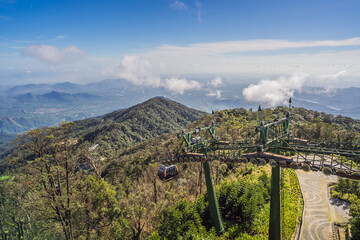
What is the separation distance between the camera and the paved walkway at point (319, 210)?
70.6ft

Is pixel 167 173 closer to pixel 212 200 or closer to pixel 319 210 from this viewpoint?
pixel 212 200

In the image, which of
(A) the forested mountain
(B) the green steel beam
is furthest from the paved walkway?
(B) the green steel beam

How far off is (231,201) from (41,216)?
1977 centimetres

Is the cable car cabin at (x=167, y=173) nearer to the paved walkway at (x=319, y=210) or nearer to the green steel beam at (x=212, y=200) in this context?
the green steel beam at (x=212, y=200)

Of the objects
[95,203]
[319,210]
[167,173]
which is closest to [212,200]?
[167,173]

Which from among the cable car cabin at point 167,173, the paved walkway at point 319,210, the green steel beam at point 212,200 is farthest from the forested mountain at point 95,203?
the cable car cabin at point 167,173

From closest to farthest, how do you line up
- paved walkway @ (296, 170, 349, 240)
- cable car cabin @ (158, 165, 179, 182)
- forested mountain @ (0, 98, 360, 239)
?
forested mountain @ (0, 98, 360, 239)
paved walkway @ (296, 170, 349, 240)
cable car cabin @ (158, 165, 179, 182)

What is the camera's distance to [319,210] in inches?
999

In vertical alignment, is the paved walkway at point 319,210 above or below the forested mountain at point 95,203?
below

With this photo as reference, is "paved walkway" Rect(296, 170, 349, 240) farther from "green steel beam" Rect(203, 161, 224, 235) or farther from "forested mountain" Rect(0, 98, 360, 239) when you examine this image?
"green steel beam" Rect(203, 161, 224, 235)

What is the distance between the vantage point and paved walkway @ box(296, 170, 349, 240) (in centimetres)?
2152

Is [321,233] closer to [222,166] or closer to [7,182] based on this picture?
[222,166]

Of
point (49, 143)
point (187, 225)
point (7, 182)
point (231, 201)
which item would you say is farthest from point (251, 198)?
point (7, 182)

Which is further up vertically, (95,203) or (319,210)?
(95,203)
